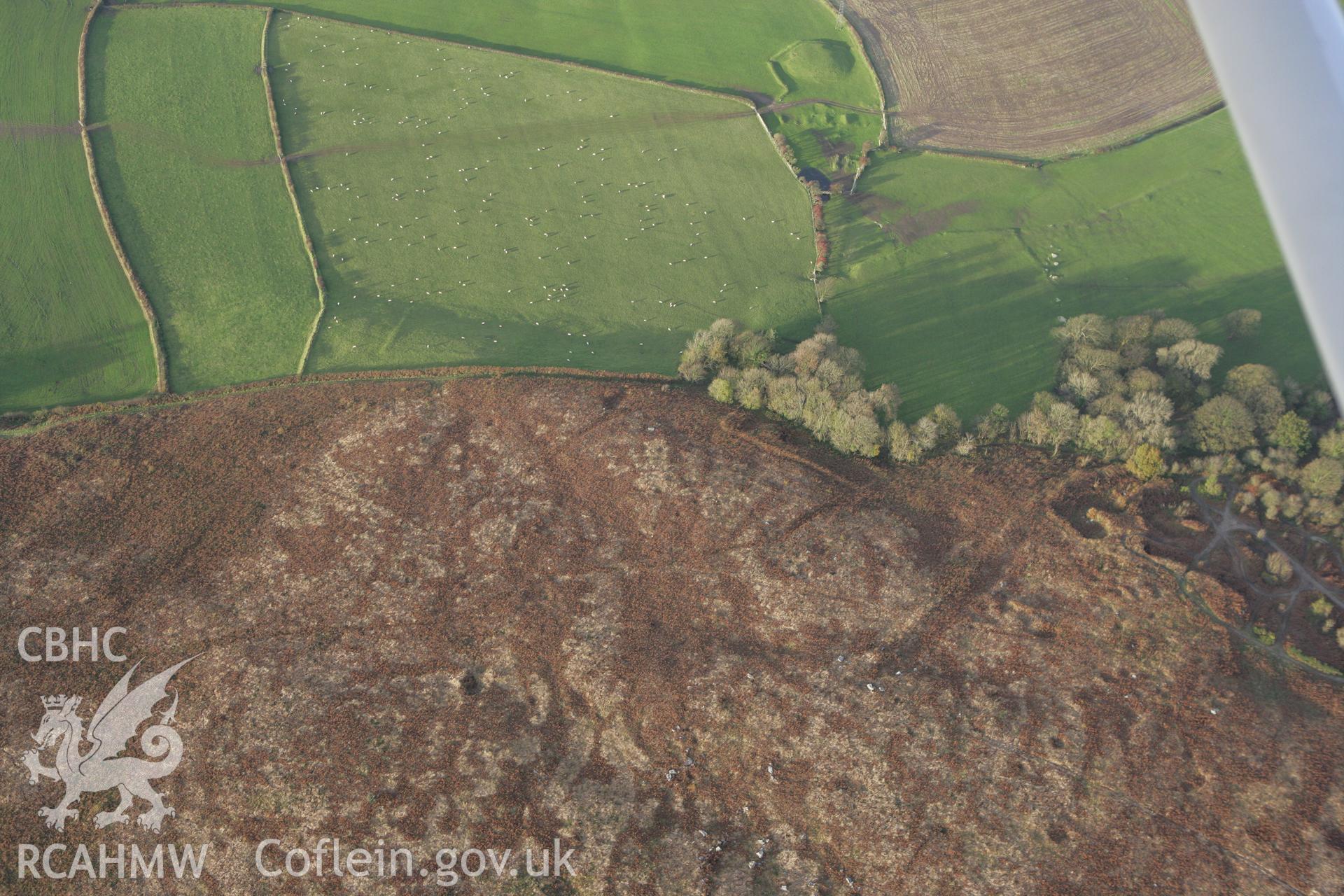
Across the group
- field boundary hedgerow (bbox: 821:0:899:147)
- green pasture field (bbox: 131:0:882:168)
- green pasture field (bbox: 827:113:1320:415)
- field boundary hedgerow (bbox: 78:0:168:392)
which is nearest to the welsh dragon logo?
field boundary hedgerow (bbox: 78:0:168:392)

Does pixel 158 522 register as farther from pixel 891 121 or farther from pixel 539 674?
pixel 891 121

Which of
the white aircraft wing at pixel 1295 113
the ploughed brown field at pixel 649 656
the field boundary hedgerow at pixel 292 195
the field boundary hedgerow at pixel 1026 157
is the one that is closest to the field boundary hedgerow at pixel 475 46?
the field boundary hedgerow at pixel 292 195

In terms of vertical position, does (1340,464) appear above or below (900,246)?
below

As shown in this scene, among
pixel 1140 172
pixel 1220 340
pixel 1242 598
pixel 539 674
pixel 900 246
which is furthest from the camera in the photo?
pixel 1140 172

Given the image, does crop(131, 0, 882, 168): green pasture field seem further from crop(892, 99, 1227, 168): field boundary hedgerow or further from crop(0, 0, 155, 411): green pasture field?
crop(0, 0, 155, 411): green pasture field

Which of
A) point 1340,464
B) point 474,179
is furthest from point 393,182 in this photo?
point 1340,464

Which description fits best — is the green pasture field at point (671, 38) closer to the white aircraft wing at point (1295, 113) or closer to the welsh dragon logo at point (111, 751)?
the welsh dragon logo at point (111, 751)

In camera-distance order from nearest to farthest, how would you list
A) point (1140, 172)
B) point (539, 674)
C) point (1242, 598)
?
1. point (539, 674)
2. point (1242, 598)
3. point (1140, 172)
